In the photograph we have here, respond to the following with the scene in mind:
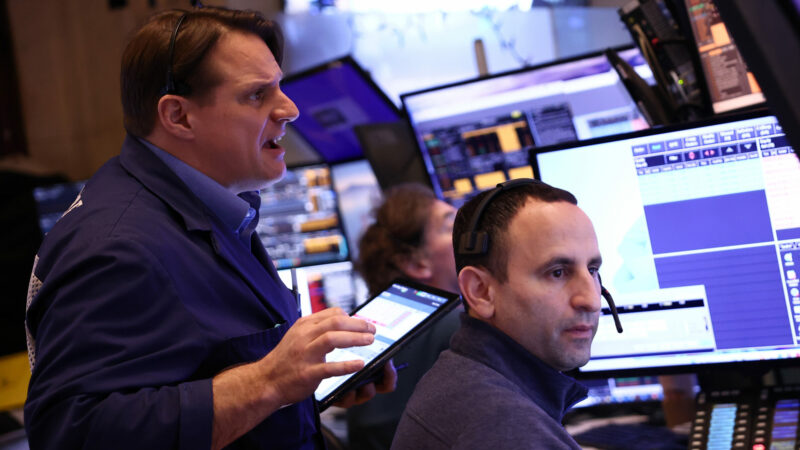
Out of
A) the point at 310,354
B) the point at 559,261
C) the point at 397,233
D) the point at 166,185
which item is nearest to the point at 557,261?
the point at 559,261

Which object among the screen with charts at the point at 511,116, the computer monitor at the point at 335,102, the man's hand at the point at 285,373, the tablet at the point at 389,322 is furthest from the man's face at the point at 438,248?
the man's hand at the point at 285,373

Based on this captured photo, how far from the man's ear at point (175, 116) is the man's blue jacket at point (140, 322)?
0.06 meters

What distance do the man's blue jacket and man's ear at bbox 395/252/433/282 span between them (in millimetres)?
1148

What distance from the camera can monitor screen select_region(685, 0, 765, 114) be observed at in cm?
166

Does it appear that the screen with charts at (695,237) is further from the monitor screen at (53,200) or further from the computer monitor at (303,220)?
the monitor screen at (53,200)

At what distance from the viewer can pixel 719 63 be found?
5.50 ft

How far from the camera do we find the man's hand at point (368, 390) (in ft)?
4.91

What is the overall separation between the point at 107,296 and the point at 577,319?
671 millimetres

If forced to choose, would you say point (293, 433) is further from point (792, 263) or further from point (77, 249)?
point (792, 263)

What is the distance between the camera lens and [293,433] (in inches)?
50.9

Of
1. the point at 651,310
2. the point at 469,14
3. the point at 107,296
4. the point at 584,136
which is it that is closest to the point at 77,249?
the point at 107,296

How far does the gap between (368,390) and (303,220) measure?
6.47 feet

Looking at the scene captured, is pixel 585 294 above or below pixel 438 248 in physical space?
above

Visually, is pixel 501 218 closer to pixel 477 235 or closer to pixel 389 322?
pixel 477 235
